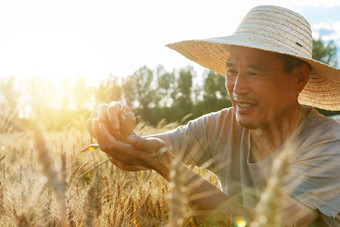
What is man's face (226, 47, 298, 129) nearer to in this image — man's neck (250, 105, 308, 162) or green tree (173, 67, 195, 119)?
man's neck (250, 105, 308, 162)

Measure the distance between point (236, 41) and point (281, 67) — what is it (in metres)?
0.38

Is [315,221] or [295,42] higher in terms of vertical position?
[295,42]

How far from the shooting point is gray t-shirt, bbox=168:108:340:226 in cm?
169

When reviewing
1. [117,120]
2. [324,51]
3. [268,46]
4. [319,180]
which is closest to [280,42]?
[268,46]

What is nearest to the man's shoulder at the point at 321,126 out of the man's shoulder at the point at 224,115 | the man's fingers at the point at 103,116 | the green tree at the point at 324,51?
the man's shoulder at the point at 224,115

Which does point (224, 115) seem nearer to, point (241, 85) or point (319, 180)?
point (241, 85)

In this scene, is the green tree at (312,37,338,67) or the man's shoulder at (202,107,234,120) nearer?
the man's shoulder at (202,107,234,120)

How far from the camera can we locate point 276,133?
2254mm

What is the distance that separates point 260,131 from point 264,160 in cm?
24

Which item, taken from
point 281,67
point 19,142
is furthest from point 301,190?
point 19,142

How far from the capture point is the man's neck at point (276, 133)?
2227 mm

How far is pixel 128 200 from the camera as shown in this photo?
1.58 metres

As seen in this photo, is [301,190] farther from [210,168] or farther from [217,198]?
[210,168]

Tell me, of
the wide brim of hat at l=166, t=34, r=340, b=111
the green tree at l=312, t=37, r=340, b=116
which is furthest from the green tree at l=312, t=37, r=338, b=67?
the wide brim of hat at l=166, t=34, r=340, b=111
